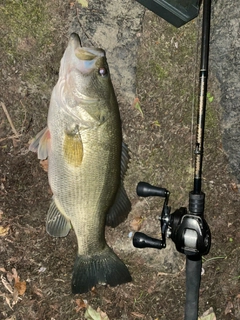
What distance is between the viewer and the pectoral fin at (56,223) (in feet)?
11.3

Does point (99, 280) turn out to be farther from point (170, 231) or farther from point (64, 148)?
point (64, 148)

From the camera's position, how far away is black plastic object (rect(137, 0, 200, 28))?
3615 millimetres

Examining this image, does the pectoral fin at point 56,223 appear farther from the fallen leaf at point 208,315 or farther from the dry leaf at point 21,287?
the fallen leaf at point 208,315

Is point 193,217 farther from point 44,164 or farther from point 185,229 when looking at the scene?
point 44,164

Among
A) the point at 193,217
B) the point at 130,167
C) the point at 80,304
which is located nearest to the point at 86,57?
the point at 130,167

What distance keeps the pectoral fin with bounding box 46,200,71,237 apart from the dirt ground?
30cm

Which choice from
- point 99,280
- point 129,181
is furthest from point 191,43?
point 99,280

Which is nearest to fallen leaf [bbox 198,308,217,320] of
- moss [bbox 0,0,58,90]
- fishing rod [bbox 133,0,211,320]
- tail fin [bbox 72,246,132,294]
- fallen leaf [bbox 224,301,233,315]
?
fallen leaf [bbox 224,301,233,315]

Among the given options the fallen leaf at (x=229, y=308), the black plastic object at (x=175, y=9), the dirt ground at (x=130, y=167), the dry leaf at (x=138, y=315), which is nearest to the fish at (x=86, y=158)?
the dirt ground at (x=130, y=167)

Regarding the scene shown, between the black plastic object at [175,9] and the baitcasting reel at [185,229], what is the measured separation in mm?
1593

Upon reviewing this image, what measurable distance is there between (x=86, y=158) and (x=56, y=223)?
71 centimetres

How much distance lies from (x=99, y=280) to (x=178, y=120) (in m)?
1.68

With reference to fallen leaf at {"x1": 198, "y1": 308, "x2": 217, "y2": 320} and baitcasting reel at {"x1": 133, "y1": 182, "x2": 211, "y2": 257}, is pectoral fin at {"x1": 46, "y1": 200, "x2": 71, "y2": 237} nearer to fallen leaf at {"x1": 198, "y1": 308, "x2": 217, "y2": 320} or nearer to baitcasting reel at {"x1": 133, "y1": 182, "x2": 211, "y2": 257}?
baitcasting reel at {"x1": 133, "y1": 182, "x2": 211, "y2": 257}

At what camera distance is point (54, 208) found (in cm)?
345
